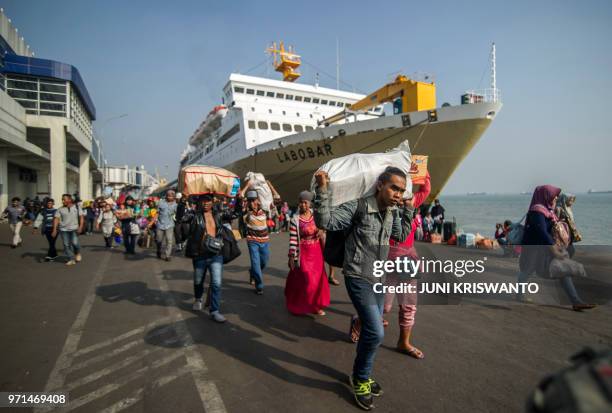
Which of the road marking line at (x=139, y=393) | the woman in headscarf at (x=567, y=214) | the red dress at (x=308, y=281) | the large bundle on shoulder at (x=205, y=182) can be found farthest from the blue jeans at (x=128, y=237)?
the woman in headscarf at (x=567, y=214)

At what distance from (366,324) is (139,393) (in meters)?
1.94

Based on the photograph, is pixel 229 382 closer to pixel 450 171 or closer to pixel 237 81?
pixel 450 171

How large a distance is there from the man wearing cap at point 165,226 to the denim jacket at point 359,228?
6984 mm

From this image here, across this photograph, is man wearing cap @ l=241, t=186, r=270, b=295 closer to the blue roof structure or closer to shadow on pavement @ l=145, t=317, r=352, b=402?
shadow on pavement @ l=145, t=317, r=352, b=402

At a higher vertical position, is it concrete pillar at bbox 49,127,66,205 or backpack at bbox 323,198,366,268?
concrete pillar at bbox 49,127,66,205

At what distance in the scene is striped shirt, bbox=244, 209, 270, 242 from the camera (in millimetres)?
5309

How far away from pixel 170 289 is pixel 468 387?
4804mm

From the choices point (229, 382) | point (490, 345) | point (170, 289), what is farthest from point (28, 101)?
point (490, 345)

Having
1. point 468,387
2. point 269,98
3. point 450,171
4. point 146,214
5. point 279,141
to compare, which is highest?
point 269,98

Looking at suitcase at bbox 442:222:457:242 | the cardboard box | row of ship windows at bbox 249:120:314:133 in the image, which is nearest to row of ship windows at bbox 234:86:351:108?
row of ship windows at bbox 249:120:314:133

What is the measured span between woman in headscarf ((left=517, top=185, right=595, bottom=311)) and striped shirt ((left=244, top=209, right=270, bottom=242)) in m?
4.00

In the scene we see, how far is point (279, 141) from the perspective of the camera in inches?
623

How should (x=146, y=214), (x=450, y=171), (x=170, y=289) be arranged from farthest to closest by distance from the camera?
1. (x=450, y=171)
2. (x=146, y=214)
3. (x=170, y=289)

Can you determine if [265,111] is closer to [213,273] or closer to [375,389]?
[213,273]
